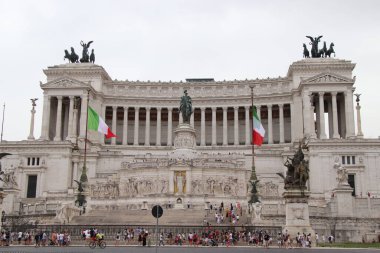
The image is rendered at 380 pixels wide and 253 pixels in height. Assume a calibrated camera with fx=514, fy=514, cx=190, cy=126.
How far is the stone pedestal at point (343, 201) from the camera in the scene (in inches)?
2168

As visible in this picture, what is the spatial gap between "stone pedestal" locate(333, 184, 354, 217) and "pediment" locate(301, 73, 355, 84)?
3830cm

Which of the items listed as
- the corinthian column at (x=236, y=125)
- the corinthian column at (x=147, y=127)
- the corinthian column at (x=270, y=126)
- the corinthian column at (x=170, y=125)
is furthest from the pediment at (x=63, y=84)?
the corinthian column at (x=270, y=126)

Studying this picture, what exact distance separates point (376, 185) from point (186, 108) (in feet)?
96.5

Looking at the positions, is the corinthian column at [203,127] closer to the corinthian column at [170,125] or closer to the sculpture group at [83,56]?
the corinthian column at [170,125]

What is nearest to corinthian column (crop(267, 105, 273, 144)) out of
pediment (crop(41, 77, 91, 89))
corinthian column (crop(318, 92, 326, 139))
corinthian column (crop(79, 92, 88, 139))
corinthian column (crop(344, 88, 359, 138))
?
corinthian column (crop(318, 92, 326, 139))

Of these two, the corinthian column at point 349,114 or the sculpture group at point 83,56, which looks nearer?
the corinthian column at point 349,114

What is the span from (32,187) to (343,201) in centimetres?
4685

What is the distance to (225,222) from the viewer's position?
1933 inches

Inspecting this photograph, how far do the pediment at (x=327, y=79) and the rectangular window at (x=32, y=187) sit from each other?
48666 mm

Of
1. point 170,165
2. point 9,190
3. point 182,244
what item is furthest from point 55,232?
point 170,165

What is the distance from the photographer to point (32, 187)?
78.7 meters

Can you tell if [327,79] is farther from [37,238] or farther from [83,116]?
[37,238]

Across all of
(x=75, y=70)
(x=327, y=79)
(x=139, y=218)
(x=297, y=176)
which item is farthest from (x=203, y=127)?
(x=297, y=176)

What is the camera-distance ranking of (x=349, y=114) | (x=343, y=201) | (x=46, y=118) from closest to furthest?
(x=343, y=201) < (x=349, y=114) < (x=46, y=118)
